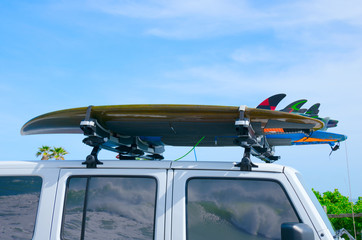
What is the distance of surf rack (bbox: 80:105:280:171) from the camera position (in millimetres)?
3758

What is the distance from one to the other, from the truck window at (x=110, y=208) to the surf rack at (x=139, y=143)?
0.76ft

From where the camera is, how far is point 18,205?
3871 millimetres

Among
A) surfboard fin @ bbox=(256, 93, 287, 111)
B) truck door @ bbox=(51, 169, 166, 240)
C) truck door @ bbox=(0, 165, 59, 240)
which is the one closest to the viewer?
truck door @ bbox=(51, 169, 166, 240)

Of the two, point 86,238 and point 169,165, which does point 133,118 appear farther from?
point 86,238

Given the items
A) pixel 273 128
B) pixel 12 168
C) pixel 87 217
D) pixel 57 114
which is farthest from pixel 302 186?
pixel 12 168

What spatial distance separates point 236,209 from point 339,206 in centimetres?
2892

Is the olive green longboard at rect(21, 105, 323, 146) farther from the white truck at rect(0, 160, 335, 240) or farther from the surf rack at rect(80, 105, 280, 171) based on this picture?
the white truck at rect(0, 160, 335, 240)

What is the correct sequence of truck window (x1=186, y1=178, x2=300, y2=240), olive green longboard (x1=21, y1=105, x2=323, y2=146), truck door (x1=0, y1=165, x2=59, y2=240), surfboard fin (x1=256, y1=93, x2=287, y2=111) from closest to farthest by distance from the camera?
truck window (x1=186, y1=178, x2=300, y2=240) → truck door (x1=0, y1=165, x2=59, y2=240) → olive green longboard (x1=21, y1=105, x2=323, y2=146) → surfboard fin (x1=256, y1=93, x2=287, y2=111)

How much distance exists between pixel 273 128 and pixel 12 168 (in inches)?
95.0

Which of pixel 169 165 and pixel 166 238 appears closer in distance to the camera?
pixel 166 238

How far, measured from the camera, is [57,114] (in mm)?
4129

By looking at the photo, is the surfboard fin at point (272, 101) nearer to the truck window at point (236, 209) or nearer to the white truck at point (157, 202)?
the white truck at point (157, 202)

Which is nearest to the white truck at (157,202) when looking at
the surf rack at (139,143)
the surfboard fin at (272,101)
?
the surf rack at (139,143)

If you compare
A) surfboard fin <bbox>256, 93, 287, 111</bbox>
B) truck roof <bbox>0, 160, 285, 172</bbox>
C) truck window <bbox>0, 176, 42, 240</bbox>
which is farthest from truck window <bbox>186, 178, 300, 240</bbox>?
surfboard fin <bbox>256, 93, 287, 111</bbox>
